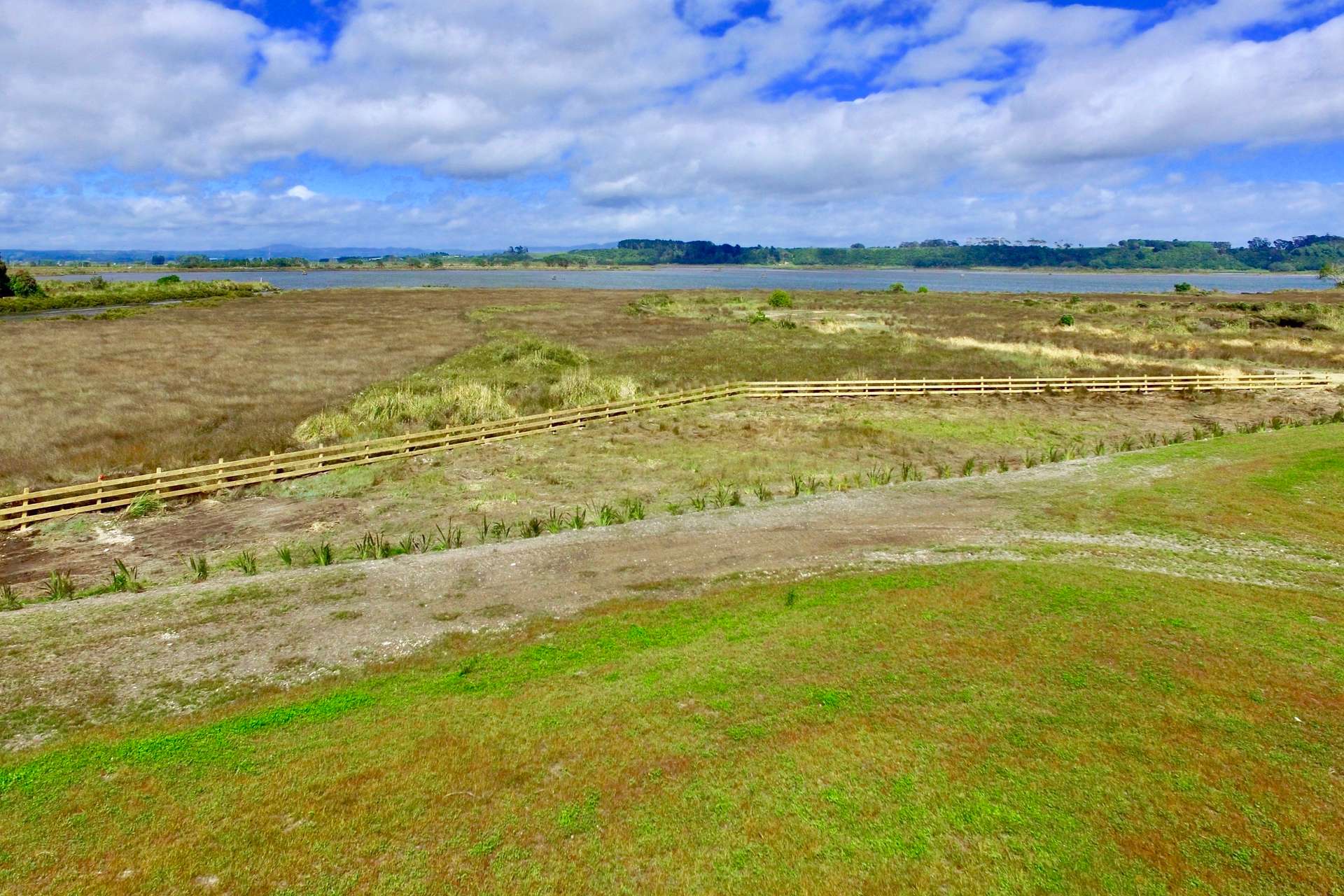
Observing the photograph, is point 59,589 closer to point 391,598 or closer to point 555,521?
point 391,598

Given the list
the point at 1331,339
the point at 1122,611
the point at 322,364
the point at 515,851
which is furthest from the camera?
the point at 1331,339

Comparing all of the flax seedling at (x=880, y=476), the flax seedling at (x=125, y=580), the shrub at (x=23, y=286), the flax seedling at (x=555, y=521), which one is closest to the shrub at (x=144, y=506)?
the flax seedling at (x=125, y=580)

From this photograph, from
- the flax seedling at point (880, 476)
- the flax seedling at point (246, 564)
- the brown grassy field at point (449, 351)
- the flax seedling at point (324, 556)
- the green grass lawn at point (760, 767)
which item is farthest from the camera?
the brown grassy field at point (449, 351)

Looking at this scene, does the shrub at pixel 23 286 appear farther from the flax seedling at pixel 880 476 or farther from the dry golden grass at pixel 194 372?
the flax seedling at pixel 880 476

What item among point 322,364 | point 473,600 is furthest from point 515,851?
point 322,364

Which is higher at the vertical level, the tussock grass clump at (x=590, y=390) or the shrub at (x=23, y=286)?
the shrub at (x=23, y=286)

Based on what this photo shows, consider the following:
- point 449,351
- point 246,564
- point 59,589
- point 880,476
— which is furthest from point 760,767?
point 449,351

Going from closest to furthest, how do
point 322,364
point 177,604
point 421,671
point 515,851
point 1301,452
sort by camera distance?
point 515,851 → point 421,671 → point 177,604 → point 1301,452 → point 322,364

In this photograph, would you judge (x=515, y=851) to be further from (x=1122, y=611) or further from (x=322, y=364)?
(x=322, y=364)
